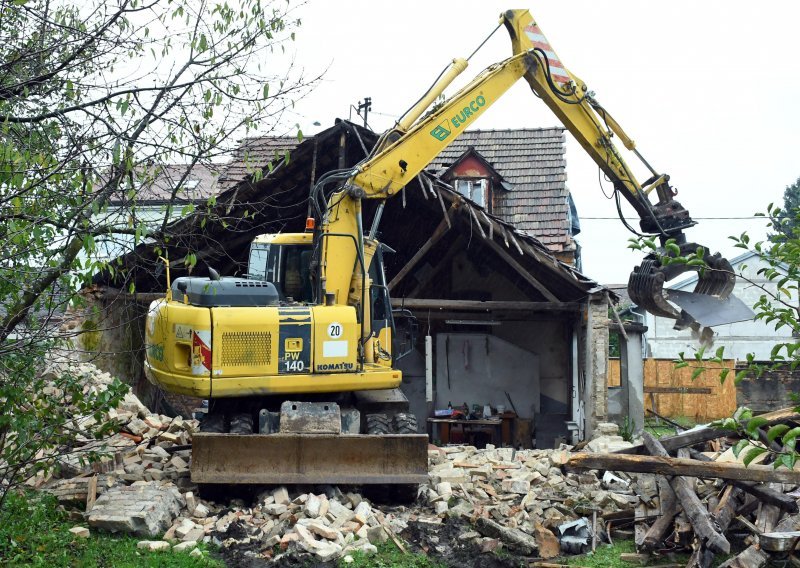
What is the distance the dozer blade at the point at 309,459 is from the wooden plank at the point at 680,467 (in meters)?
1.66

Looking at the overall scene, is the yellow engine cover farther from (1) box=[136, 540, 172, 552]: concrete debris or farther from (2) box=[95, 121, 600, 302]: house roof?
→ (2) box=[95, 121, 600, 302]: house roof

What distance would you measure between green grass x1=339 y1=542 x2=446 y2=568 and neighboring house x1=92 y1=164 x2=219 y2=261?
3.29m

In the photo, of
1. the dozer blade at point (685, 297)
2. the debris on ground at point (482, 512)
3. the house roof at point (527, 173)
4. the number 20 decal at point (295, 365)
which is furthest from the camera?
the house roof at point (527, 173)

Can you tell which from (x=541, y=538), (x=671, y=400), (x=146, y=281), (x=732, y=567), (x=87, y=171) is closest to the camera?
(x=87, y=171)

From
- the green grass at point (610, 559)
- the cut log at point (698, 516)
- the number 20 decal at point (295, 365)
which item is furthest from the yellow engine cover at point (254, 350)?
the cut log at point (698, 516)

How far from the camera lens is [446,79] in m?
10.6

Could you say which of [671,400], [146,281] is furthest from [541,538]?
[671,400]

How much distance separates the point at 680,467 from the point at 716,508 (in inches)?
21.0

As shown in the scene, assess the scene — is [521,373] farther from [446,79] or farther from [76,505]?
[76,505]

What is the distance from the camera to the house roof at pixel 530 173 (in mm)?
17672

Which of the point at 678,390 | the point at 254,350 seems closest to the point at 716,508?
the point at 254,350

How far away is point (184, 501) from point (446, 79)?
5.86 m

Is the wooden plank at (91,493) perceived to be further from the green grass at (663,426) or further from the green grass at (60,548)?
the green grass at (663,426)

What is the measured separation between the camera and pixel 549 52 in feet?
37.4
